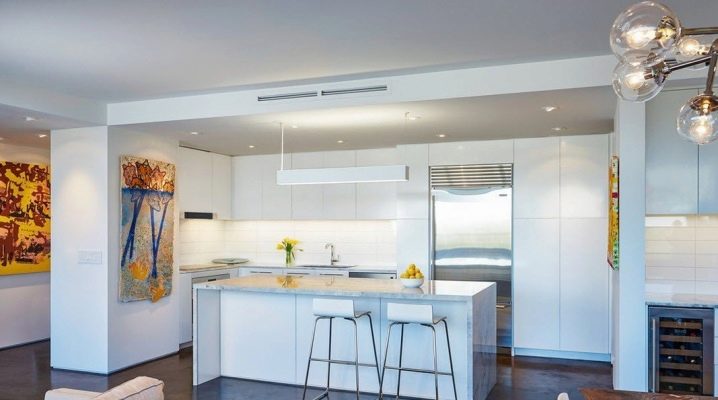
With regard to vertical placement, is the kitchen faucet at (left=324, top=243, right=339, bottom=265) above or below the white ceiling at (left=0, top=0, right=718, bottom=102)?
below

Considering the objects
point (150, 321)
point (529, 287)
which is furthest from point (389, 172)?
point (150, 321)

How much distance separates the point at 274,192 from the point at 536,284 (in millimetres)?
3569

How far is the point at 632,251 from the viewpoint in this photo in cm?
427

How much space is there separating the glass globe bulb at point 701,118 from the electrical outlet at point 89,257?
16.9 ft

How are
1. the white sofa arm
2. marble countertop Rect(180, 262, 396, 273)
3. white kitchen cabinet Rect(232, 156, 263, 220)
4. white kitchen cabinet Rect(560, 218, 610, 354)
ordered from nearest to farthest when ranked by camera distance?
the white sofa arm < white kitchen cabinet Rect(560, 218, 610, 354) < marble countertop Rect(180, 262, 396, 273) < white kitchen cabinet Rect(232, 156, 263, 220)

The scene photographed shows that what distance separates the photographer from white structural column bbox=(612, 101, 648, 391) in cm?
425

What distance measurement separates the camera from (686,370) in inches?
171

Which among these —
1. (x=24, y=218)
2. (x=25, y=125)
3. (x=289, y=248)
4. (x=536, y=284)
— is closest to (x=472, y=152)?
(x=536, y=284)

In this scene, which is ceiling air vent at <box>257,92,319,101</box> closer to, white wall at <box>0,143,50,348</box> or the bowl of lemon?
the bowl of lemon

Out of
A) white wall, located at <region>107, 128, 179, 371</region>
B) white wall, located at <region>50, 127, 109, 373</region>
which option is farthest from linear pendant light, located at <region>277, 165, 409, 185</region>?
white wall, located at <region>50, 127, 109, 373</region>

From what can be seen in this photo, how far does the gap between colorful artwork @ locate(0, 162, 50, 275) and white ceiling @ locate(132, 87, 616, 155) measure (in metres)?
2.04

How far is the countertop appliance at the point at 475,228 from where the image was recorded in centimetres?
641

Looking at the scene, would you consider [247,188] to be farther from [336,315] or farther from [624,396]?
[624,396]

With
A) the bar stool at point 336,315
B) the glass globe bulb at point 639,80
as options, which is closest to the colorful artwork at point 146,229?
the bar stool at point 336,315
